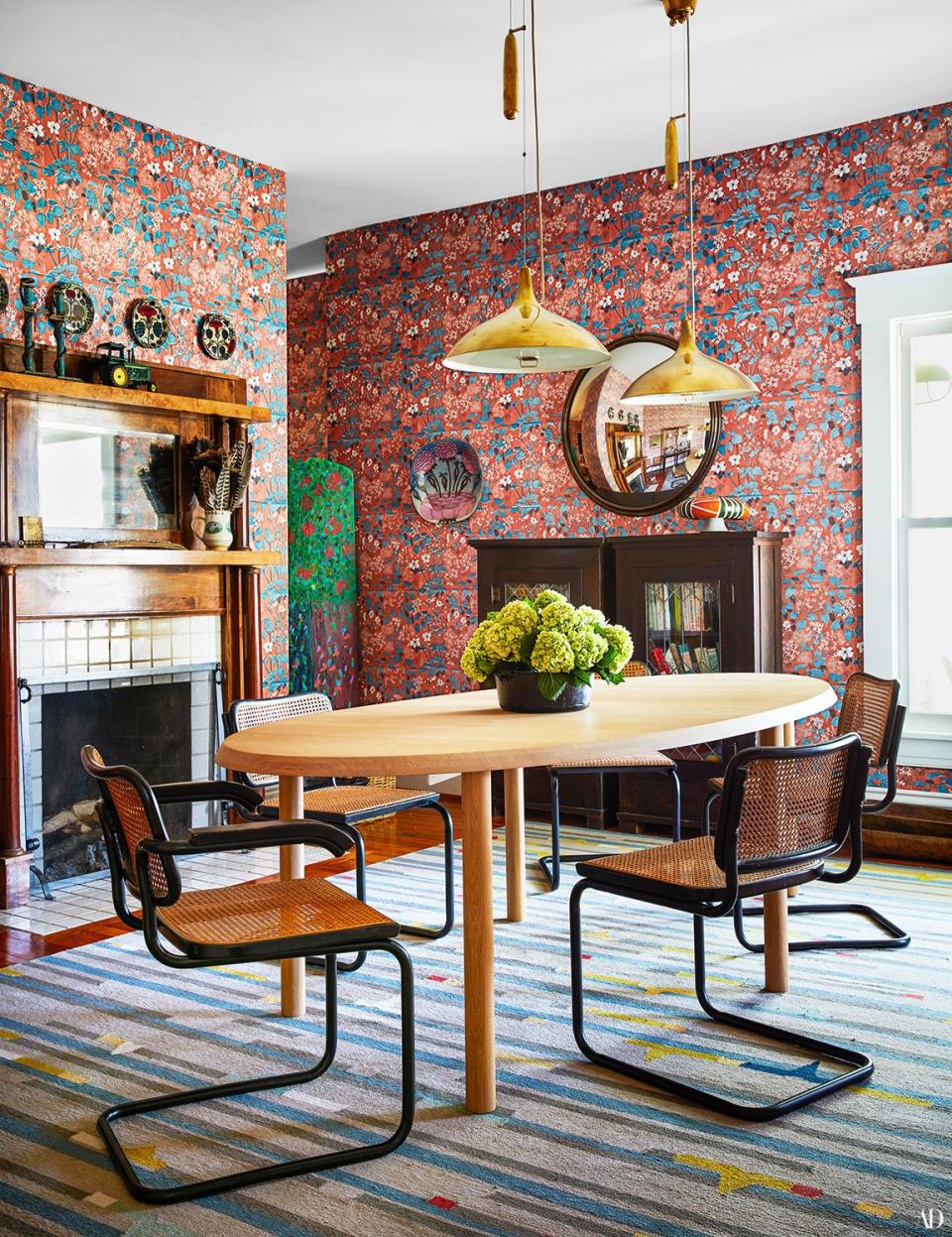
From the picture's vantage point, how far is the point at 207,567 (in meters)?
5.42

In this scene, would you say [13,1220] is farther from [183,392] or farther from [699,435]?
[699,435]


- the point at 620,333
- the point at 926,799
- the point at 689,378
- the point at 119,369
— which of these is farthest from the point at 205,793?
the point at 620,333

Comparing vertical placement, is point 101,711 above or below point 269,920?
above

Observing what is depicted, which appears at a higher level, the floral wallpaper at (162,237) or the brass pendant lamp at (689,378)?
the floral wallpaper at (162,237)

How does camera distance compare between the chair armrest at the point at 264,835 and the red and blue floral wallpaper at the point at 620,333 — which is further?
the red and blue floral wallpaper at the point at 620,333

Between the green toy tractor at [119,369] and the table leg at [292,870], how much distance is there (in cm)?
248

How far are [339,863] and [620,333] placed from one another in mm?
2974

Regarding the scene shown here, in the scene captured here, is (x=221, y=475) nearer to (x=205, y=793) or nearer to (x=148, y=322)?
(x=148, y=322)

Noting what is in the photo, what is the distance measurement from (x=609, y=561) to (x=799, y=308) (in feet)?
4.77

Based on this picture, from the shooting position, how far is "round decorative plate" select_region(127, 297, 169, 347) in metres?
5.26

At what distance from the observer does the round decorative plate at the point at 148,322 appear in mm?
5258

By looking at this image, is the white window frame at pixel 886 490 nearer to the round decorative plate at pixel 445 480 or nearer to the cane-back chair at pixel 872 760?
the cane-back chair at pixel 872 760

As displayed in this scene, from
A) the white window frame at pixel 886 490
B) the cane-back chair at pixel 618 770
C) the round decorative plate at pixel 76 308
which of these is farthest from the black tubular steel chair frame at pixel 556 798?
the round decorative plate at pixel 76 308

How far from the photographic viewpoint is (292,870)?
124 inches
